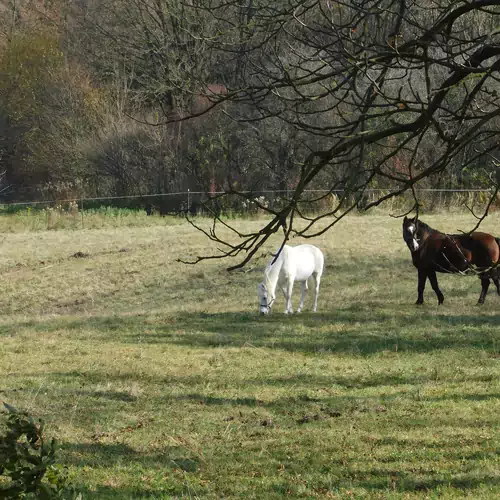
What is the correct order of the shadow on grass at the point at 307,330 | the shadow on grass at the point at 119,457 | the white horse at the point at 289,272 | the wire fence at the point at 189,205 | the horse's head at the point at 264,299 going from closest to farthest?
the shadow on grass at the point at 119,457
the shadow on grass at the point at 307,330
the horse's head at the point at 264,299
the white horse at the point at 289,272
the wire fence at the point at 189,205

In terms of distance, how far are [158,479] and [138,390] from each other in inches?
143

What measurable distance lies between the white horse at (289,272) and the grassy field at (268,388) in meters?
0.42

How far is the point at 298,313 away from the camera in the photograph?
17438 millimetres

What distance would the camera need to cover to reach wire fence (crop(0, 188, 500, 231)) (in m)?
33.4

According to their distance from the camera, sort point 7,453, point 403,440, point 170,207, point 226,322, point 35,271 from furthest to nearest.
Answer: point 170,207 → point 35,271 → point 226,322 → point 403,440 → point 7,453

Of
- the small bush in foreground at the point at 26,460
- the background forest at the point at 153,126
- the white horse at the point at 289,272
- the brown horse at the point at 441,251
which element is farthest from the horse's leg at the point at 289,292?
the background forest at the point at 153,126

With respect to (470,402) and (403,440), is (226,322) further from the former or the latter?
(403,440)

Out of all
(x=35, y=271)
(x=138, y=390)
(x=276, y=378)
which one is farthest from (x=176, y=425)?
(x=35, y=271)

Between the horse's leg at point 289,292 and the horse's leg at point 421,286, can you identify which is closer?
the horse's leg at point 421,286

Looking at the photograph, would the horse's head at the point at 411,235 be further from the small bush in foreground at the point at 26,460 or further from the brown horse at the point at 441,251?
the small bush in foreground at the point at 26,460

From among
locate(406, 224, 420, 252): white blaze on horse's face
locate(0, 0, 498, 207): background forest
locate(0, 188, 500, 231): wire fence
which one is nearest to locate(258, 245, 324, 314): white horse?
locate(406, 224, 420, 252): white blaze on horse's face

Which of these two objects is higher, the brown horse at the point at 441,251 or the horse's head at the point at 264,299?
the brown horse at the point at 441,251

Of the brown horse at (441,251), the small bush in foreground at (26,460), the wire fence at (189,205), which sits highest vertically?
the small bush in foreground at (26,460)

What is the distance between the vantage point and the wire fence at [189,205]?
1314 inches
